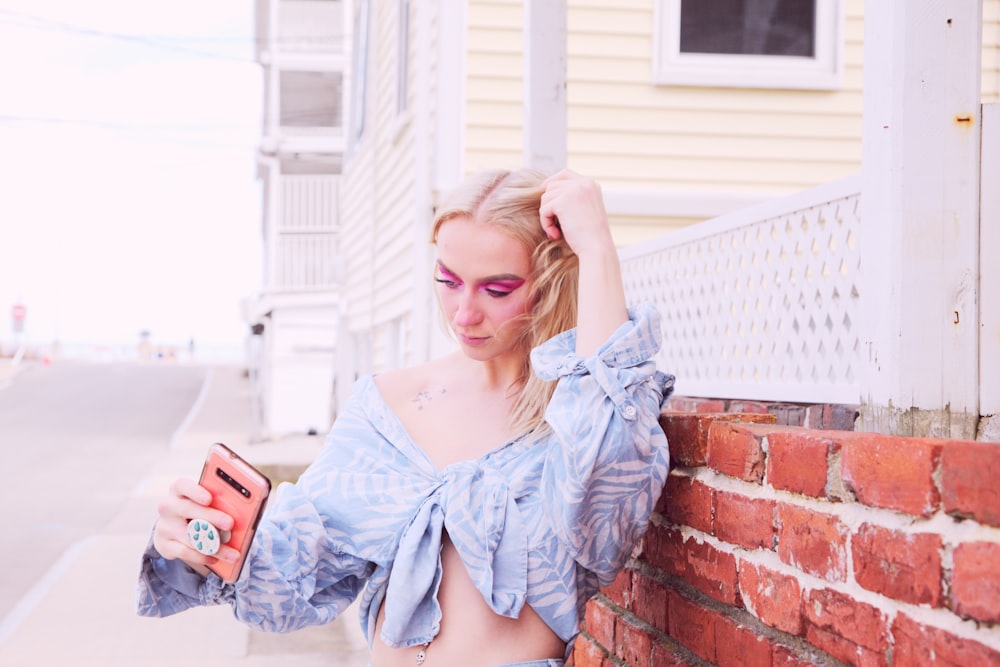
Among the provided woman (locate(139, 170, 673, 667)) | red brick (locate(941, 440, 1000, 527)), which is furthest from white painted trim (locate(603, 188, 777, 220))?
red brick (locate(941, 440, 1000, 527))

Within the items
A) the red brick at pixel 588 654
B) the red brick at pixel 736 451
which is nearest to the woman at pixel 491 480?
the red brick at pixel 736 451

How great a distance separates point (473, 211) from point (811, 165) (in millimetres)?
5444

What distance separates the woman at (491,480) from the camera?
5.94 feet

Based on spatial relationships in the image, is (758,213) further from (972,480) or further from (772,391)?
(972,480)

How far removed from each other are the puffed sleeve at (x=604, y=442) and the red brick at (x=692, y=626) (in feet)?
0.47

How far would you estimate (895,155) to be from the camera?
189 centimetres

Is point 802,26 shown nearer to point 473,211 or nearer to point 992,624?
point 473,211

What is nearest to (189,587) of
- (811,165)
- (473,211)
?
(473,211)

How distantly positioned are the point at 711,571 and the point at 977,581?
2.39 ft

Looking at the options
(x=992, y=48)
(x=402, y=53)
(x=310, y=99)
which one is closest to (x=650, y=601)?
(x=992, y=48)

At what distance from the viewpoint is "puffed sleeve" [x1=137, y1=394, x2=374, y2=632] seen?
6.34ft

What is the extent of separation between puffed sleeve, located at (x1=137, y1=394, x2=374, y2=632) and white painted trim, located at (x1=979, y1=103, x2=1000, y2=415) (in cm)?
113

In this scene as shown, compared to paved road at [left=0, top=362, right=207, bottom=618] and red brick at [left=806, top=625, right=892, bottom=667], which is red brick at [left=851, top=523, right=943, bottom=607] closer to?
red brick at [left=806, top=625, right=892, bottom=667]

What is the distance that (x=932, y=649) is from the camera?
1.20 metres
